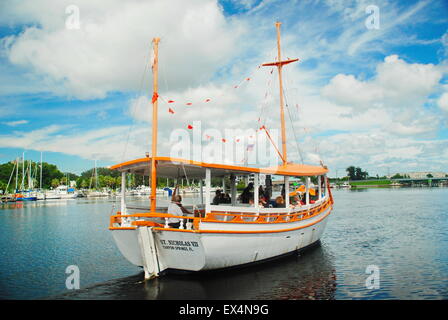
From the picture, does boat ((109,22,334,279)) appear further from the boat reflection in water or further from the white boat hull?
the boat reflection in water

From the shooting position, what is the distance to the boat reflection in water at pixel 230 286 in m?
11.3

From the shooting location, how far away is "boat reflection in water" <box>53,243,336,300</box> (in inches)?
444

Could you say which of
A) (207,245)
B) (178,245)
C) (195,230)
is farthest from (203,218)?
(178,245)

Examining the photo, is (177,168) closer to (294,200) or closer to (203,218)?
(203,218)

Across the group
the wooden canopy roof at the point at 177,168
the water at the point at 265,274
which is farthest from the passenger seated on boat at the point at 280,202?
the water at the point at 265,274

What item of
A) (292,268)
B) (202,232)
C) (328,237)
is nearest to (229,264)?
(202,232)

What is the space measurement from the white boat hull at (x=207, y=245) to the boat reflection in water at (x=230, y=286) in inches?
21.2

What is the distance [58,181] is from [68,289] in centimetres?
13208

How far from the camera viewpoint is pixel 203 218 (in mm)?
11117

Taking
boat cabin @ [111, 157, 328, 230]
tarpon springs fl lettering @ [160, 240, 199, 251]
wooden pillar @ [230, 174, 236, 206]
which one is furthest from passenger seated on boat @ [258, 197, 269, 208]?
tarpon springs fl lettering @ [160, 240, 199, 251]

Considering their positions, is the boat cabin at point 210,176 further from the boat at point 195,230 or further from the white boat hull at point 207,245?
the white boat hull at point 207,245

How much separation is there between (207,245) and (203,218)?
941mm
